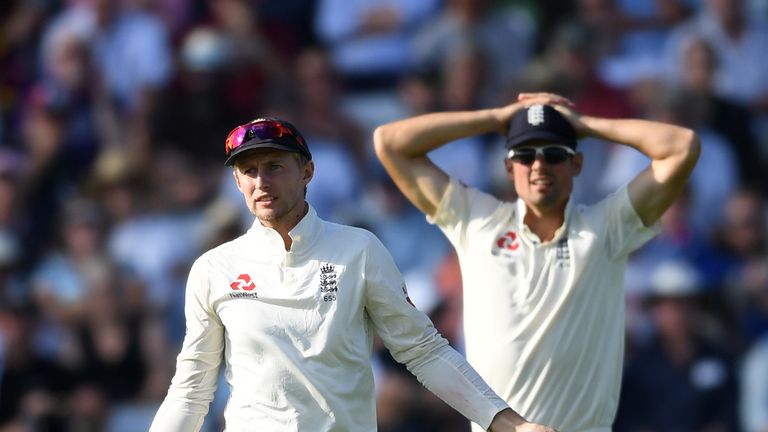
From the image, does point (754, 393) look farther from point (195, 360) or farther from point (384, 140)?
point (195, 360)

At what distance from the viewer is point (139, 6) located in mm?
13258

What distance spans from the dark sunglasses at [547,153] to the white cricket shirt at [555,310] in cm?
25

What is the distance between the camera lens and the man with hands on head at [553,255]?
21.3 ft

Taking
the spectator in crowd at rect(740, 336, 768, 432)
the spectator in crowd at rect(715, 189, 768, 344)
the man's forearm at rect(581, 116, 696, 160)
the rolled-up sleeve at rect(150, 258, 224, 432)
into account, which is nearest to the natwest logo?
the rolled-up sleeve at rect(150, 258, 224, 432)

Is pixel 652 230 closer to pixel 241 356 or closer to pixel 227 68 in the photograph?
pixel 241 356

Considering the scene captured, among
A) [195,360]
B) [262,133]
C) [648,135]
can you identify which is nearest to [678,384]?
[648,135]

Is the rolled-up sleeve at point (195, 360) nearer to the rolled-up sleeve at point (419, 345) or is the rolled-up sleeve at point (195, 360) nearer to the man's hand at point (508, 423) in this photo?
the rolled-up sleeve at point (419, 345)

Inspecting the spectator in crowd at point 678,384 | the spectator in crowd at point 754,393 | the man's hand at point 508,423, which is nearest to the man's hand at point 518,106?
the man's hand at point 508,423

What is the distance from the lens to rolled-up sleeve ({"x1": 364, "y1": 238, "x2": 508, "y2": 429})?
5254 mm

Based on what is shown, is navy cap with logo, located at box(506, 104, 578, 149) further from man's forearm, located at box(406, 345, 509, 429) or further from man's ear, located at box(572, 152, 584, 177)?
man's forearm, located at box(406, 345, 509, 429)

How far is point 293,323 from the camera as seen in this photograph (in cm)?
513

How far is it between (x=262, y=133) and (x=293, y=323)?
2.37 ft

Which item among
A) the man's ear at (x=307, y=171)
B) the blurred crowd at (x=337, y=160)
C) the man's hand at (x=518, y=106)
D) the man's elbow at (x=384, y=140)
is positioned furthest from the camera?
the blurred crowd at (x=337, y=160)

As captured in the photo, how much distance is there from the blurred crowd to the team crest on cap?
166 inches
